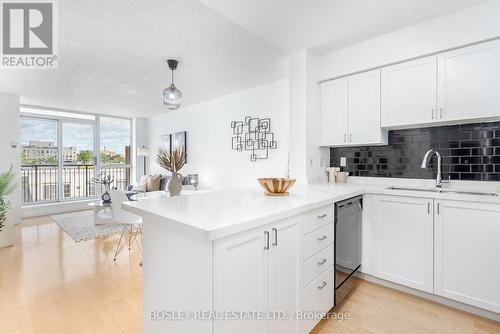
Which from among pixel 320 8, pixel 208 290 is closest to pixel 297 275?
pixel 208 290

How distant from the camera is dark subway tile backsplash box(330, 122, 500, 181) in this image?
2113 millimetres

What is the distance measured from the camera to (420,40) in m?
2.19

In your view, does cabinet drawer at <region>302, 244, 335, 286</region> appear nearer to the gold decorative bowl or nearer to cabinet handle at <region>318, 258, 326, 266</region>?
cabinet handle at <region>318, 258, 326, 266</region>

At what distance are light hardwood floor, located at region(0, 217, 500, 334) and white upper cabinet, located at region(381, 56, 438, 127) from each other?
163cm

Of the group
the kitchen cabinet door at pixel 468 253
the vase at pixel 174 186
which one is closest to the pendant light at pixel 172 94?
the vase at pixel 174 186

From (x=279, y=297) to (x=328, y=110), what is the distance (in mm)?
2257

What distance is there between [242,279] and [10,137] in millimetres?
5710

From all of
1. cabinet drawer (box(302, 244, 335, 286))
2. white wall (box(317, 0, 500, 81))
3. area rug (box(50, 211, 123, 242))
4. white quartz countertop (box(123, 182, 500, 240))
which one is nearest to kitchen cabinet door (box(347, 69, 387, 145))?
white wall (box(317, 0, 500, 81))

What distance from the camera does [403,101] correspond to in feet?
7.63

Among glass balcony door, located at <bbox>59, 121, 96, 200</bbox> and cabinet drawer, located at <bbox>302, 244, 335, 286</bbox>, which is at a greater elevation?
glass balcony door, located at <bbox>59, 121, 96, 200</bbox>

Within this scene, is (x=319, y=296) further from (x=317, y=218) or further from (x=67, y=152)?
(x=67, y=152)

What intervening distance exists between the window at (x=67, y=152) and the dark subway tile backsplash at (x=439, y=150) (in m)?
6.14

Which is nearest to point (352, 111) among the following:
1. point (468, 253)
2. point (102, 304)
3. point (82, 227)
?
point (468, 253)

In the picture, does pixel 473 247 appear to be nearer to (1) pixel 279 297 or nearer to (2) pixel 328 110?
(1) pixel 279 297
